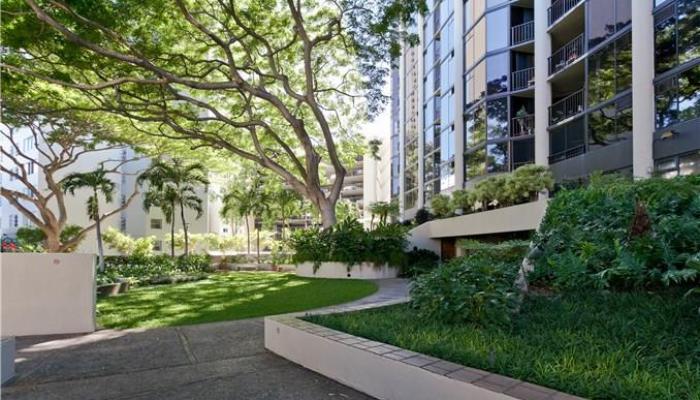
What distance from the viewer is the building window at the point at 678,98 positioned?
11.4m

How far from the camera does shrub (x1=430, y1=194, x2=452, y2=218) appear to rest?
61.0 feet

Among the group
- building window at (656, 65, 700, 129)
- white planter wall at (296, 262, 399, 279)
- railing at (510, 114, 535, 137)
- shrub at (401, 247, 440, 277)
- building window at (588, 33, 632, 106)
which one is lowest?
white planter wall at (296, 262, 399, 279)

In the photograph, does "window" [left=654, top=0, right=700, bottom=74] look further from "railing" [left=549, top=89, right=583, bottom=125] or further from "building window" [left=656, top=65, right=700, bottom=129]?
"railing" [left=549, top=89, right=583, bottom=125]

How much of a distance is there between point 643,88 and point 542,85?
6138 mm

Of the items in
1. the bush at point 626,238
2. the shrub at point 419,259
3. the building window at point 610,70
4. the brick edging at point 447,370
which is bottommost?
the shrub at point 419,259

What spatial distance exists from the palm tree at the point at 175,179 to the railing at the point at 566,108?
16.2 meters

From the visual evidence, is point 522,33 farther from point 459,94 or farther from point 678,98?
point 678,98

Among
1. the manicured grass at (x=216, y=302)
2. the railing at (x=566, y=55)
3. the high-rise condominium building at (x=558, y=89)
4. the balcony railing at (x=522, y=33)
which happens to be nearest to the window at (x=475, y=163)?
the high-rise condominium building at (x=558, y=89)

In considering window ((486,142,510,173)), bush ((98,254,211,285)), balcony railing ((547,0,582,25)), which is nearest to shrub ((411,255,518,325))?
bush ((98,254,211,285))

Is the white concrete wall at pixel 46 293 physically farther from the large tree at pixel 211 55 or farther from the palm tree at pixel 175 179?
the palm tree at pixel 175 179

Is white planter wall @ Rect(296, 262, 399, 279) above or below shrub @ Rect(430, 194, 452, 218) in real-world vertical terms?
below

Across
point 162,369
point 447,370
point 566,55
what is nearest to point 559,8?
point 566,55

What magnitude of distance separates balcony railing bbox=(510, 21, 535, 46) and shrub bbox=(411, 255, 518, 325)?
17600mm

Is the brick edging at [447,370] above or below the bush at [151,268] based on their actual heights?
above
